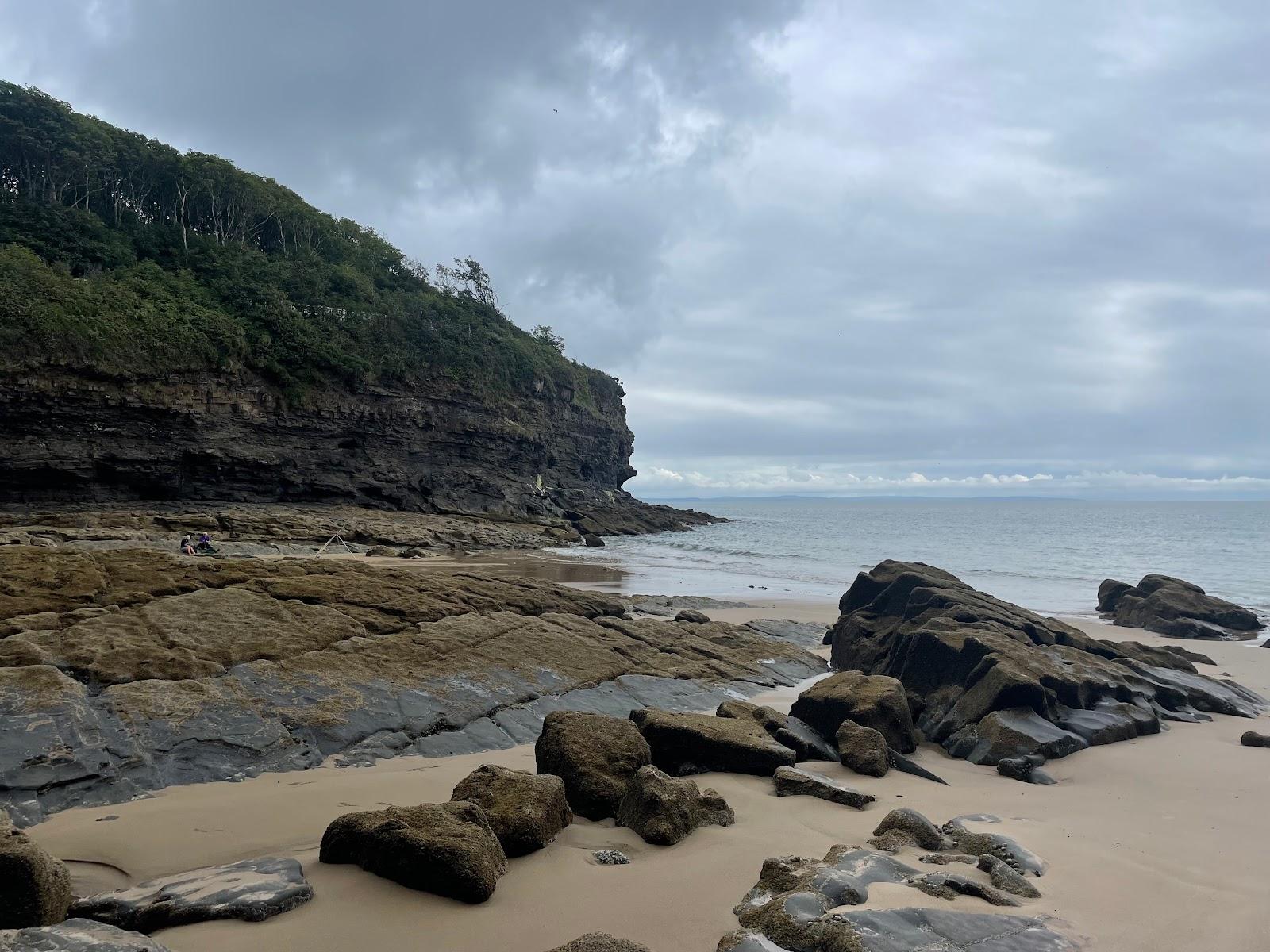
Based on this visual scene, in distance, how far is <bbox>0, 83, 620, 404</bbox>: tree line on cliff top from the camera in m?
36.5

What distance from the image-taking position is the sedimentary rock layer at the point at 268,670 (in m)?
5.63

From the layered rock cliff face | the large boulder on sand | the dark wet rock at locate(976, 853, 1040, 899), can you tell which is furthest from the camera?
the layered rock cliff face

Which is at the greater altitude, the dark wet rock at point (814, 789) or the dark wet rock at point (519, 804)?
the dark wet rock at point (519, 804)

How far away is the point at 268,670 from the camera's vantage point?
7156 mm

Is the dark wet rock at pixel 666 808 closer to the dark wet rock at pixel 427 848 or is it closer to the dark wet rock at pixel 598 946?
the dark wet rock at pixel 427 848

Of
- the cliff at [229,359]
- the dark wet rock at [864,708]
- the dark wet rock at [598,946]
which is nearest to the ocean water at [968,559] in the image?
the cliff at [229,359]

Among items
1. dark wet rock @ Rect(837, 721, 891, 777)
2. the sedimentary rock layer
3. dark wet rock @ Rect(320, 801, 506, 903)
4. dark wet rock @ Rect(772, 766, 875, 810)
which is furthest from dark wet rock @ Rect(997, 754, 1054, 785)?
dark wet rock @ Rect(320, 801, 506, 903)

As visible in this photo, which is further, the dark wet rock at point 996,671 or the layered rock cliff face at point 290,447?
the layered rock cliff face at point 290,447

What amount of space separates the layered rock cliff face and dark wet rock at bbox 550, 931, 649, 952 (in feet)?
131

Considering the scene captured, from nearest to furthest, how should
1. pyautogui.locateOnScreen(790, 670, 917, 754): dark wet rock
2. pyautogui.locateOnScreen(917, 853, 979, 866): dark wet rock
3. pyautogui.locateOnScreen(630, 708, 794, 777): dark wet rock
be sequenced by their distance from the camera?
pyautogui.locateOnScreen(917, 853, 979, 866): dark wet rock → pyautogui.locateOnScreen(630, 708, 794, 777): dark wet rock → pyautogui.locateOnScreen(790, 670, 917, 754): dark wet rock

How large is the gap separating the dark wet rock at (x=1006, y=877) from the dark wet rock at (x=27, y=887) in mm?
4865

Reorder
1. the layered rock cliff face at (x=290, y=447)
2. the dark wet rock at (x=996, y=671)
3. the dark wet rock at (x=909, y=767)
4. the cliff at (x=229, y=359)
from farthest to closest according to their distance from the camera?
the cliff at (x=229, y=359)
the layered rock cliff face at (x=290, y=447)
the dark wet rock at (x=996, y=671)
the dark wet rock at (x=909, y=767)

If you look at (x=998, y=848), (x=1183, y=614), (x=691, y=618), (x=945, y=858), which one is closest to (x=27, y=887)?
(x=945, y=858)

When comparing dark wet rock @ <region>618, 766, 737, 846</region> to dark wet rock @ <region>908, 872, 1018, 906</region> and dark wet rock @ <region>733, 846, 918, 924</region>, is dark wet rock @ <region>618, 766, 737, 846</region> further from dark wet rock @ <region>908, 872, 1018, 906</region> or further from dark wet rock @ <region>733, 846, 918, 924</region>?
dark wet rock @ <region>908, 872, 1018, 906</region>
